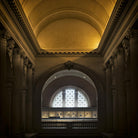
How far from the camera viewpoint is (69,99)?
41.5 metres

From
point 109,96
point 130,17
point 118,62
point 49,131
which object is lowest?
point 49,131

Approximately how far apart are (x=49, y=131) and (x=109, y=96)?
615 centimetres

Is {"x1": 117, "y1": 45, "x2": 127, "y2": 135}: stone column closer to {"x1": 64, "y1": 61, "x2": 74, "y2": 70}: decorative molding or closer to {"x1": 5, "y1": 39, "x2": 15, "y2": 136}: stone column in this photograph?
{"x1": 5, "y1": 39, "x2": 15, "y2": 136}: stone column

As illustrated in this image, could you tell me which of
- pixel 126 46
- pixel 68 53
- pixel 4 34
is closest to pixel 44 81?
pixel 68 53

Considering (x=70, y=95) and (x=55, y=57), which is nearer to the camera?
(x=55, y=57)

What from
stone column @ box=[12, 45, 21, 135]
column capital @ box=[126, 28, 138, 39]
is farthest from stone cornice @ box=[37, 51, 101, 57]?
column capital @ box=[126, 28, 138, 39]

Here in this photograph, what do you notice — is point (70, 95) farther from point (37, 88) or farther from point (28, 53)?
point (28, 53)

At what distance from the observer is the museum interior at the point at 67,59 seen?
59.7ft

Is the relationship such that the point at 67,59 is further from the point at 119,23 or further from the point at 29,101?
the point at 119,23

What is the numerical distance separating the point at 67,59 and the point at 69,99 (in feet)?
53.8

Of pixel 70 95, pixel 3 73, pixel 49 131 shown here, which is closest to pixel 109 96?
pixel 49 131

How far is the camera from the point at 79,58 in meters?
25.9

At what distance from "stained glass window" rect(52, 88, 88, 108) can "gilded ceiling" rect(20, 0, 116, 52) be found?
15377 millimetres

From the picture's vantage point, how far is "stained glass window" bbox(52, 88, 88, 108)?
135 feet
